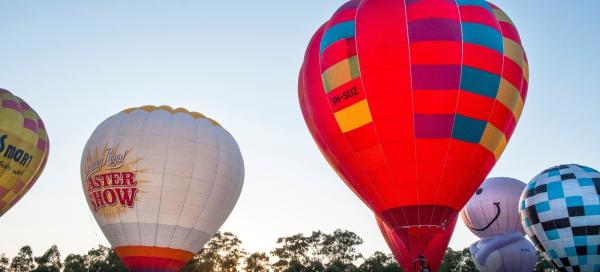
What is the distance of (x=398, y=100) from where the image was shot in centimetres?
1009

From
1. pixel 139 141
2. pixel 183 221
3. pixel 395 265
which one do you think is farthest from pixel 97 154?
pixel 395 265

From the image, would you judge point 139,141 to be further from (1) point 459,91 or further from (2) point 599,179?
(2) point 599,179

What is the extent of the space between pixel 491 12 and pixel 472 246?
13096mm

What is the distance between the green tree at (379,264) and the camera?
1504 inches

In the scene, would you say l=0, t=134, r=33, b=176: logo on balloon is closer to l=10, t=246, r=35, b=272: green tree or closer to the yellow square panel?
the yellow square panel

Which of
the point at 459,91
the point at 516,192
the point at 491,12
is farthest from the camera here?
the point at 516,192

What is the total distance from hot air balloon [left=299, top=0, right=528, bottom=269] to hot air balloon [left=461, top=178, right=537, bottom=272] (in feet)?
34.3

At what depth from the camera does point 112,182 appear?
14.9 m

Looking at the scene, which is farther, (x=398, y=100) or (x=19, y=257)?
(x=19, y=257)

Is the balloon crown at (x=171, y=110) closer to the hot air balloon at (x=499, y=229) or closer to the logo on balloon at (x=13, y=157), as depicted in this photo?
the logo on balloon at (x=13, y=157)

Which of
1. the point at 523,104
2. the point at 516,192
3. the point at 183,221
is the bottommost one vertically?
the point at 183,221

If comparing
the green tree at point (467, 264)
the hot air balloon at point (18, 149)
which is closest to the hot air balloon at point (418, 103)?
the hot air balloon at point (18, 149)

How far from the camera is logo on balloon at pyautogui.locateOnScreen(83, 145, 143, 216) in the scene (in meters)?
14.8

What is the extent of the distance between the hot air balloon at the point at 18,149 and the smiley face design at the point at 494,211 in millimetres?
15856
